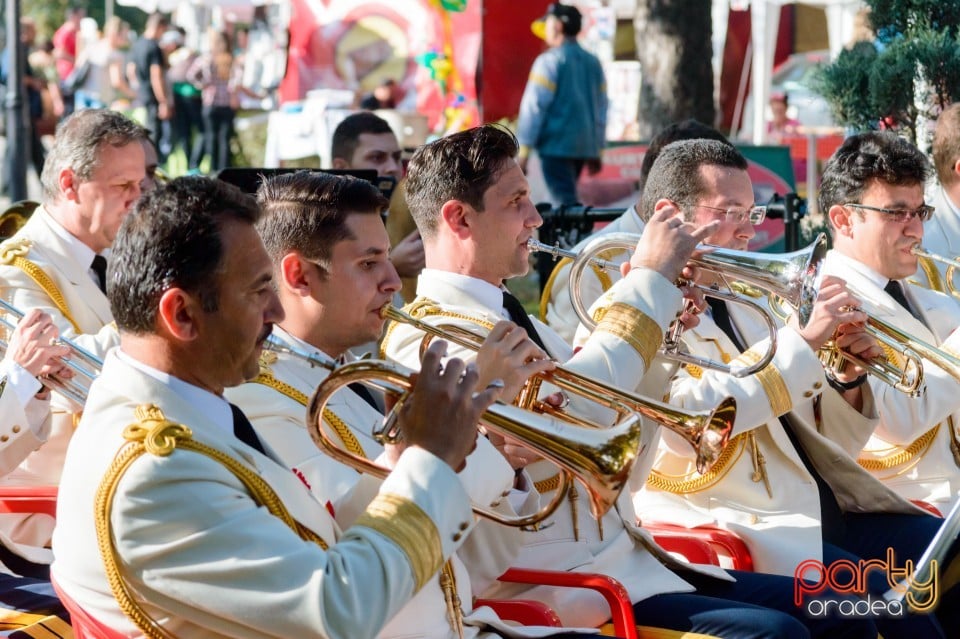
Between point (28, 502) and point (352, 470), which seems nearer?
point (352, 470)

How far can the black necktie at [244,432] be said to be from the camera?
2809 mm

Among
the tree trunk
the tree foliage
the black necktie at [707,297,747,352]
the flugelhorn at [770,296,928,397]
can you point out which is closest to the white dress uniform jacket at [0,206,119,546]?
the black necktie at [707,297,747,352]

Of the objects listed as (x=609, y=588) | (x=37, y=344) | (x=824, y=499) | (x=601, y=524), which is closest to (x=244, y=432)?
(x=609, y=588)

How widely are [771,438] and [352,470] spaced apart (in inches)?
64.1

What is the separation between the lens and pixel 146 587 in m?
2.43

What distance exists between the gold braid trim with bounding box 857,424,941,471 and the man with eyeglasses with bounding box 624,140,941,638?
39 cm

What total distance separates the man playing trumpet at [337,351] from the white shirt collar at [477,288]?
1.38 ft

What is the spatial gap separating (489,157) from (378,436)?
1.58 metres

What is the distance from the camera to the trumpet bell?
2.88 m

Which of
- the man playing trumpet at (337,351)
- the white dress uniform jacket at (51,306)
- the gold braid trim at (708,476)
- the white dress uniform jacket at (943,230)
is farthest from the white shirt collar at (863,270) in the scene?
the white dress uniform jacket at (51,306)

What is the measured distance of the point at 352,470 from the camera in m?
3.43

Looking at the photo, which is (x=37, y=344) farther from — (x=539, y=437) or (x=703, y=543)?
(x=703, y=543)

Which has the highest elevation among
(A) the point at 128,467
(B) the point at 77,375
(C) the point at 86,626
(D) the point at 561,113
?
(D) the point at 561,113

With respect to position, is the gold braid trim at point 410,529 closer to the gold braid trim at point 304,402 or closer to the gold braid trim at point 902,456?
the gold braid trim at point 304,402
